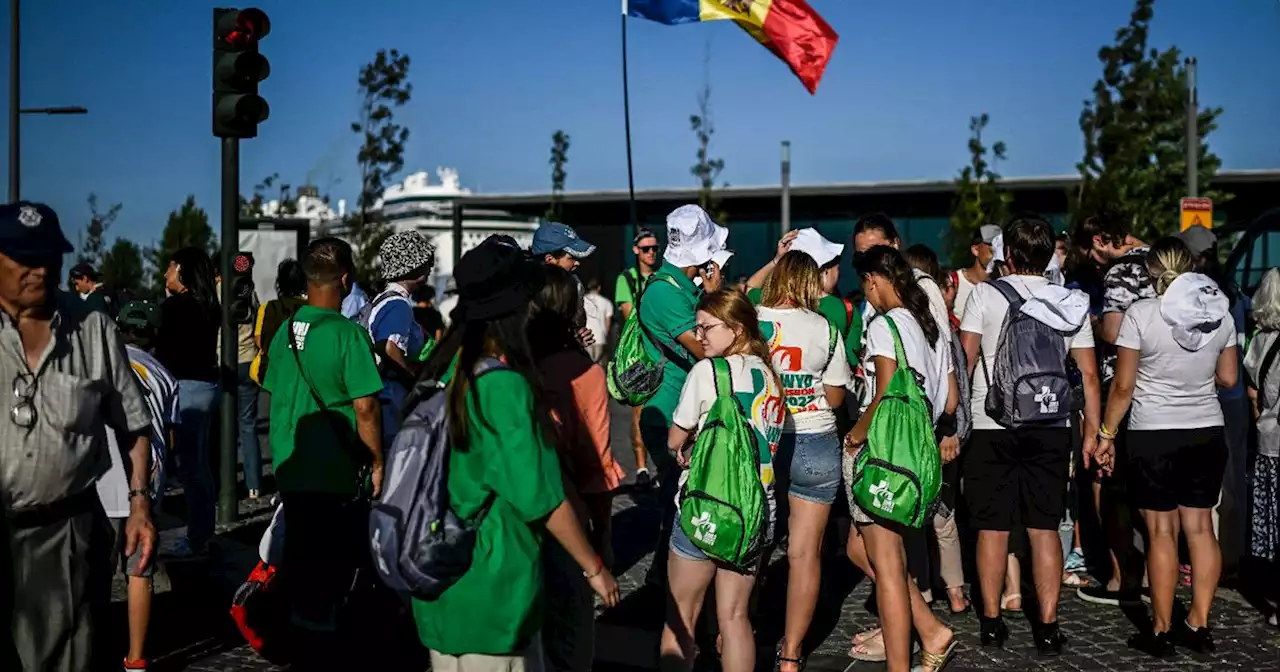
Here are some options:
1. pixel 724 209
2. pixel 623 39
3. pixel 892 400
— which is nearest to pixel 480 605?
pixel 892 400

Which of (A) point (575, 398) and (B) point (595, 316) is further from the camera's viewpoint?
(B) point (595, 316)

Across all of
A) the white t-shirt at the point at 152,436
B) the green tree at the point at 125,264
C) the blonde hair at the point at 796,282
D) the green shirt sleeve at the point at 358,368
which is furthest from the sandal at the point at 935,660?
the green tree at the point at 125,264

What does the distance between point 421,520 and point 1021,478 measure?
3.88 meters

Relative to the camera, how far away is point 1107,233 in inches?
306

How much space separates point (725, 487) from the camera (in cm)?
510

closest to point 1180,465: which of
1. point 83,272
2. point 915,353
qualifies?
point 915,353

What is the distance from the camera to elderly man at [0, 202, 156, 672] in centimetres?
413

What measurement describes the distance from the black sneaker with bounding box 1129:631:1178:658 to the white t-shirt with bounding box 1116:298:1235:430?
101cm

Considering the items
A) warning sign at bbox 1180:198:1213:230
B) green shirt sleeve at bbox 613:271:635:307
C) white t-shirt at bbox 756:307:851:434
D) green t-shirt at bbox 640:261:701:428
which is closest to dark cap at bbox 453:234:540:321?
white t-shirt at bbox 756:307:851:434

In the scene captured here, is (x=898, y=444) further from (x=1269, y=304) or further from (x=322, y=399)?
(x=1269, y=304)

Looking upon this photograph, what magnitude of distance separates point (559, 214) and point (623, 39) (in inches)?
1412

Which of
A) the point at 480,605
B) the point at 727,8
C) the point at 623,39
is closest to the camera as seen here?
the point at 480,605

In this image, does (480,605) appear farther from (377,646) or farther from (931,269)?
(931,269)

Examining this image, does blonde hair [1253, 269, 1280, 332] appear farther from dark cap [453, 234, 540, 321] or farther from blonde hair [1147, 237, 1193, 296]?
dark cap [453, 234, 540, 321]
